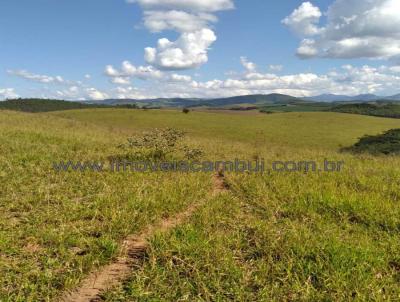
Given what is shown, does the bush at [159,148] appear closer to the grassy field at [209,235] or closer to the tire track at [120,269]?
the grassy field at [209,235]

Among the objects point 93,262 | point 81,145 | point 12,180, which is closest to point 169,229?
point 93,262

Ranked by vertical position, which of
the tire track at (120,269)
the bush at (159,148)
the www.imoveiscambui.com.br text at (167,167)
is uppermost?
the bush at (159,148)

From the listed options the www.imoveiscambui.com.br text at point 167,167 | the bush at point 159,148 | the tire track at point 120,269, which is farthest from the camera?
the bush at point 159,148

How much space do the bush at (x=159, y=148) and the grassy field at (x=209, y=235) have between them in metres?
3.04

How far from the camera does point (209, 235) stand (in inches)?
226

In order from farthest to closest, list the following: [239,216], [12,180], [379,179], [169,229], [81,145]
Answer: [81,145] < [379,179] < [12,180] < [239,216] < [169,229]

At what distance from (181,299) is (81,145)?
13059 mm

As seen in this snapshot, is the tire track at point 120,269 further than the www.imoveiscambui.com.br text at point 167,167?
No

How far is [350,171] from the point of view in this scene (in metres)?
11.7

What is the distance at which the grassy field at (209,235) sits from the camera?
434 cm

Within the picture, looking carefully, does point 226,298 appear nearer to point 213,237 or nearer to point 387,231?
point 213,237

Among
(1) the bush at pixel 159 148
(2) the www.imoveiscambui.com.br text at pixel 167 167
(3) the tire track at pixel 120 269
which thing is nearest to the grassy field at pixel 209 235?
(3) the tire track at pixel 120 269

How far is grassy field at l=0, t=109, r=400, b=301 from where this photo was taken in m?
4.34

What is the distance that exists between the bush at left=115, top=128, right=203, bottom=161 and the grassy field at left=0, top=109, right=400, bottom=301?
120 inches
